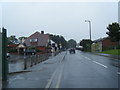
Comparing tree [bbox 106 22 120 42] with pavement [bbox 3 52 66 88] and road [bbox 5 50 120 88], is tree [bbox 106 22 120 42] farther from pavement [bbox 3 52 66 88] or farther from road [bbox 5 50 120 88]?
pavement [bbox 3 52 66 88]

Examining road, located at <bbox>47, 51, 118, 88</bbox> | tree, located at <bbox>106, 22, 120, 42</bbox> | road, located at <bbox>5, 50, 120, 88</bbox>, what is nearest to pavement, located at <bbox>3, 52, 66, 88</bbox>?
road, located at <bbox>5, 50, 120, 88</bbox>

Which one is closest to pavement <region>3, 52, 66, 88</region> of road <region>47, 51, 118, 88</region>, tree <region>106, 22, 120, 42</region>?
road <region>47, 51, 118, 88</region>

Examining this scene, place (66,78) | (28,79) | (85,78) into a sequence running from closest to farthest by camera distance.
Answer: (28,79), (85,78), (66,78)

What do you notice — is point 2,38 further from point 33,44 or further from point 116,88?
point 33,44

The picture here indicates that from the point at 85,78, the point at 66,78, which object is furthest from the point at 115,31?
the point at 66,78

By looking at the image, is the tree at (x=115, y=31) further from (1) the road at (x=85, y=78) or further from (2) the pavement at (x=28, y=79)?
(2) the pavement at (x=28, y=79)

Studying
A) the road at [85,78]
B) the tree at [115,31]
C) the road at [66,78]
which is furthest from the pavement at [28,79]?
the tree at [115,31]

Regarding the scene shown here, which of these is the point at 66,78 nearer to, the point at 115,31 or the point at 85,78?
the point at 85,78

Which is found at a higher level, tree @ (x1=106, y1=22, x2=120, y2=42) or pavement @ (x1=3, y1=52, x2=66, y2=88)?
tree @ (x1=106, y1=22, x2=120, y2=42)

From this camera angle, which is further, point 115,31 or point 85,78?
point 115,31

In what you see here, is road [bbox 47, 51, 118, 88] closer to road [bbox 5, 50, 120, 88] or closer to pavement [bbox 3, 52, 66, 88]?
road [bbox 5, 50, 120, 88]

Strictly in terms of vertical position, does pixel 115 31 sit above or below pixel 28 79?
above

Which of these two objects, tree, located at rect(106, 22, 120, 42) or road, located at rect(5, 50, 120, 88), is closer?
road, located at rect(5, 50, 120, 88)

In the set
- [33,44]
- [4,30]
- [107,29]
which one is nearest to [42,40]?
[33,44]
